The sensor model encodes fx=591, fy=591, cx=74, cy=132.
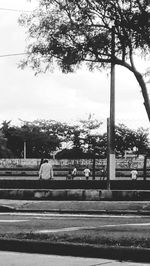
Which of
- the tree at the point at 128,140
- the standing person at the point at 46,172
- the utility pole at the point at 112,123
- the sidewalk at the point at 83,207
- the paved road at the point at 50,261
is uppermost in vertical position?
the tree at the point at 128,140

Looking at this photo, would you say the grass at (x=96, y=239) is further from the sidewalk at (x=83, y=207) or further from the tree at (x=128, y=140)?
the tree at (x=128, y=140)

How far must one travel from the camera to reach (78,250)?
337 inches

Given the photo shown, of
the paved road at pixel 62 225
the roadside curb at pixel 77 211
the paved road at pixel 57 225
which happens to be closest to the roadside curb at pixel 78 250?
the paved road at pixel 62 225

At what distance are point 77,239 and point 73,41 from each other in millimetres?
12770

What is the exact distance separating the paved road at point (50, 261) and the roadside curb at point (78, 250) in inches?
6.8

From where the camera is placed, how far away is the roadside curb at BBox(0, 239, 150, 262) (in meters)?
8.04

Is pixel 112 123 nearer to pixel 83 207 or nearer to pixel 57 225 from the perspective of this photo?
pixel 83 207

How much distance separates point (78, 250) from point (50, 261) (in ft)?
1.91

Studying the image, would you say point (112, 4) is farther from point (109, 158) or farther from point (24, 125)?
point (24, 125)

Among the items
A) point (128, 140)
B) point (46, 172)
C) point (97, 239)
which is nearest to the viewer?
point (97, 239)

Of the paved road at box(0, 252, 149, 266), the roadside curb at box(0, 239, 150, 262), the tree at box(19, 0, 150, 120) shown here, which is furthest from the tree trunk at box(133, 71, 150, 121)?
the paved road at box(0, 252, 149, 266)

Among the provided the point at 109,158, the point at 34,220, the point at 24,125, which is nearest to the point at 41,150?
the point at 24,125

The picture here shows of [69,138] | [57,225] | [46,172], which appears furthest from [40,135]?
[57,225]

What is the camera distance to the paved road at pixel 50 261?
25.7ft
